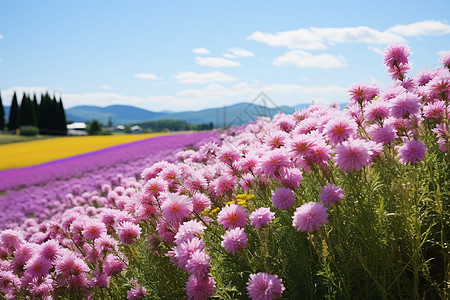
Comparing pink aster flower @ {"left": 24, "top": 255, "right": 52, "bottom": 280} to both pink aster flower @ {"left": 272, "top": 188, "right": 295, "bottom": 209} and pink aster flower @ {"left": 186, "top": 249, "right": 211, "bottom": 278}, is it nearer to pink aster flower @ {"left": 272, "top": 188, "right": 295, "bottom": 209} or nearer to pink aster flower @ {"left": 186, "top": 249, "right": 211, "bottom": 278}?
pink aster flower @ {"left": 186, "top": 249, "right": 211, "bottom": 278}

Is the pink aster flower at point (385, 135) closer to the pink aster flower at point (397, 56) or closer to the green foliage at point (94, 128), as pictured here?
the pink aster flower at point (397, 56)

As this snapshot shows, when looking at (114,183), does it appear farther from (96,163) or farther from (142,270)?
(142,270)

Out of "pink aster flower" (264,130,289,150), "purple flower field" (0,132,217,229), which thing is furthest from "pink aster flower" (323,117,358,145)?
"purple flower field" (0,132,217,229)

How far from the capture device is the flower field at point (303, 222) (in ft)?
7.21

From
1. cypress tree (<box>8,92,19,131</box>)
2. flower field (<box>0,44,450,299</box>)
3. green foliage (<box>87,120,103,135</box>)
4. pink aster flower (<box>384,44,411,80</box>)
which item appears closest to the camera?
flower field (<box>0,44,450,299</box>)

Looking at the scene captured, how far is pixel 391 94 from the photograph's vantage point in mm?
3066

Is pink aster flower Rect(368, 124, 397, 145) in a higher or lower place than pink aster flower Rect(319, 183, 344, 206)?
higher

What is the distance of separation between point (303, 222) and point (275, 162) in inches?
20.7

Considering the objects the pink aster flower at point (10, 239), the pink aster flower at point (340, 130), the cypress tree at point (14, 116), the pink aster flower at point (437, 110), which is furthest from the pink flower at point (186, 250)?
the cypress tree at point (14, 116)

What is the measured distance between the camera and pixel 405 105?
2.52 metres

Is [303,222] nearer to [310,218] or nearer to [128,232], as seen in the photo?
[310,218]

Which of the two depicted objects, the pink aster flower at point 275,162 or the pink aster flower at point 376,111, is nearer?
the pink aster flower at point 275,162

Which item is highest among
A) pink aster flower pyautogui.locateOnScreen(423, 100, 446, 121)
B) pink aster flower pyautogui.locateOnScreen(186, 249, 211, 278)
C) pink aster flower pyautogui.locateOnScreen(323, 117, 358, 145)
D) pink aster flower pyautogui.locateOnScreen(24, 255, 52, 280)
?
pink aster flower pyautogui.locateOnScreen(423, 100, 446, 121)

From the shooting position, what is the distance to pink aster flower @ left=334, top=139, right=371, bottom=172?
2086 mm
